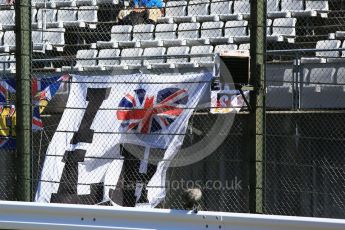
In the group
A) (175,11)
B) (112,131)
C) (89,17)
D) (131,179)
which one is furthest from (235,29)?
(131,179)

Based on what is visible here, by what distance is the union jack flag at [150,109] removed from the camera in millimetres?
9914

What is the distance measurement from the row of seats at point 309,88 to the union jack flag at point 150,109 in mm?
1240

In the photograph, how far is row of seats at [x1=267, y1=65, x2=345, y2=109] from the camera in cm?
1034

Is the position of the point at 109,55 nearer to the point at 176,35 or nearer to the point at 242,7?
the point at 176,35

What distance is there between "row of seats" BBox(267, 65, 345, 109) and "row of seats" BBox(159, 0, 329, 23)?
1.52 metres

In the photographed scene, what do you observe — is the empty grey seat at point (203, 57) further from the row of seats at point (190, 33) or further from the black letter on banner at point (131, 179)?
the black letter on banner at point (131, 179)

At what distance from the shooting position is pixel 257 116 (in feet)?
24.3

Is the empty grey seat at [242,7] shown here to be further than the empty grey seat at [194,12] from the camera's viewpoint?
No

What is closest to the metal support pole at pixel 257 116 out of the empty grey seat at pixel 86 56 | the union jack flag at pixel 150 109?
the union jack flag at pixel 150 109

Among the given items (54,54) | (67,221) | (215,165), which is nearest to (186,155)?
(215,165)

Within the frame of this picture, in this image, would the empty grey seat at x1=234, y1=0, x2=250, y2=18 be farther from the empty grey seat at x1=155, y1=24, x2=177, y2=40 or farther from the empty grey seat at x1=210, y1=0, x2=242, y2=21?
the empty grey seat at x1=155, y1=24, x2=177, y2=40

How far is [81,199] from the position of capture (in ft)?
33.4

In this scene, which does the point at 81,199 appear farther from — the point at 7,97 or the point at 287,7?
the point at 287,7

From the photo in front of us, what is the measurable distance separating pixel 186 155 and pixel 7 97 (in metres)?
2.53
